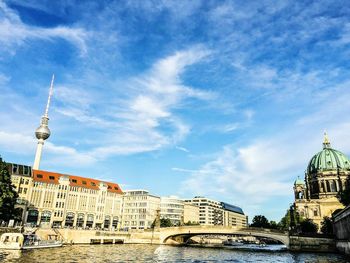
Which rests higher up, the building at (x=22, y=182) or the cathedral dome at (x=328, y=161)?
the cathedral dome at (x=328, y=161)

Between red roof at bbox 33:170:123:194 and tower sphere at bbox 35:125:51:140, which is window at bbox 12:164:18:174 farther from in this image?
tower sphere at bbox 35:125:51:140

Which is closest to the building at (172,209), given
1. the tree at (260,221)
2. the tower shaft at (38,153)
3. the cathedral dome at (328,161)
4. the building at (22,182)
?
the tree at (260,221)

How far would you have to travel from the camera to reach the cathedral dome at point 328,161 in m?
146

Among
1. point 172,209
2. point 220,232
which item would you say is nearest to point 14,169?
point 220,232

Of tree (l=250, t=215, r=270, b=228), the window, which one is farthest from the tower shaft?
tree (l=250, t=215, r=270, b=228)

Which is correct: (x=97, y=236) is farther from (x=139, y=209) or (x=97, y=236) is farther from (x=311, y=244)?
(x=139, y=209)

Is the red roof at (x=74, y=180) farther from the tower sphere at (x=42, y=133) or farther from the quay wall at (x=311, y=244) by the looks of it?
the quay wall at (x=311, y=244)

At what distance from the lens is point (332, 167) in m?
146

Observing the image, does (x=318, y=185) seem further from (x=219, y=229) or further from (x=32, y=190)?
(x=32, y=190)

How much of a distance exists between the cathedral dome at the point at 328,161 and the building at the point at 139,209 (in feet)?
255

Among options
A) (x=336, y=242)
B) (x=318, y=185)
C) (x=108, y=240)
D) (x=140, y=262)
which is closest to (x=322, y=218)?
(x=318, y=185)

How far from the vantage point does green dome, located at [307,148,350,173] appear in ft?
480

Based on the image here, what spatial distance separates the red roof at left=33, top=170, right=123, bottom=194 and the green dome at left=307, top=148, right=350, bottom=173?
295 feet

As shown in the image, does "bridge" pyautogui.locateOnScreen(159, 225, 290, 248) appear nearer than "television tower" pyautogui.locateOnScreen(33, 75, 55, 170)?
Yes
